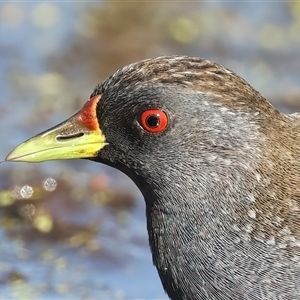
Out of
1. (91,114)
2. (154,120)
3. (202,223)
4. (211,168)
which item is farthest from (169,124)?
(202,223)

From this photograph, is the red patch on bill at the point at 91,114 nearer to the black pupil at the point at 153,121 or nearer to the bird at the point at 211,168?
the bird at the point at 211,168

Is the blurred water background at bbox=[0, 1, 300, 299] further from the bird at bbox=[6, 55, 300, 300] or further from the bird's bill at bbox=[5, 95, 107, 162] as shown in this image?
the bird at bbox=[6, 55, 300, 300]

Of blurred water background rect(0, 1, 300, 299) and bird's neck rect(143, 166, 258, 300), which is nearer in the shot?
bird's neck rect(143, 166, 258, 300)

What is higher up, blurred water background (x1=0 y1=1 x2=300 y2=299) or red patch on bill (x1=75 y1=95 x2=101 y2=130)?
blurred water background (x1=0 y1=1 x2=300 y2=299)

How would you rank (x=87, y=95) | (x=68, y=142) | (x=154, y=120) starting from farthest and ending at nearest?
(x=87, y=95), (x=68, y=142), (x=154, y=120)

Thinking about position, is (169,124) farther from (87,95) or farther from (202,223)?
(87,95)

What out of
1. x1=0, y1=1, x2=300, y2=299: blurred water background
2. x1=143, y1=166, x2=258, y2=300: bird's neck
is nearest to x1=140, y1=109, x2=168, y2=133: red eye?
x1=143, y1=166, x2=258, y2=300: bird's neck

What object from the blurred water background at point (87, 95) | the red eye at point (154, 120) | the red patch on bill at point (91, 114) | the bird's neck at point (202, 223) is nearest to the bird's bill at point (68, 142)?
the red patch on bill at point (91, 114)

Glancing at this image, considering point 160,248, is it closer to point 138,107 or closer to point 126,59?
point 138,107
